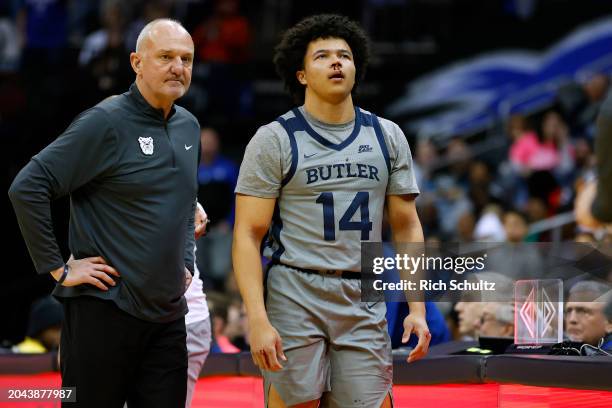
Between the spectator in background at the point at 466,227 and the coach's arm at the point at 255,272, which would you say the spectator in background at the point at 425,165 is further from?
the coach's arm at the point at 255,272

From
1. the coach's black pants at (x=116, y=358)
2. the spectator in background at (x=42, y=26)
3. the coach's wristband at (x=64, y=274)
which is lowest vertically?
the coach's black pants at (x=116, y=358)

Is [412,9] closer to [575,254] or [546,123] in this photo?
[546,123]

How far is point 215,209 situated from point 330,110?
776 centimetres

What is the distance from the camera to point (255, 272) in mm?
4605

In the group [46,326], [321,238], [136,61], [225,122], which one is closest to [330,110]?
[321,238]

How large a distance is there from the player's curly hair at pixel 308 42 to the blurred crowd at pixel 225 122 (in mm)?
4467

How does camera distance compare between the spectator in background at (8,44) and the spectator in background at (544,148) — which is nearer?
the spectator in background at (544,148)

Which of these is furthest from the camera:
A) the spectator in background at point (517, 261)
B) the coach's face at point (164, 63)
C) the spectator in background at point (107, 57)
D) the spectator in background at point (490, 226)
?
the spectator in background at point (107, 57)

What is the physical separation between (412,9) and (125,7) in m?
3.81

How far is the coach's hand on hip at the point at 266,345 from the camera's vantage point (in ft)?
14.7

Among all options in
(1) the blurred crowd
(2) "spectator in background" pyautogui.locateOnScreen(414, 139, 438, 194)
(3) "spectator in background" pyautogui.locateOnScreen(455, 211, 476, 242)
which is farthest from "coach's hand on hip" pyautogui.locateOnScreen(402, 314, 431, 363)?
(2) "spectator in background" pyautogui.locateOnScreen(414, 139, 438, 194)

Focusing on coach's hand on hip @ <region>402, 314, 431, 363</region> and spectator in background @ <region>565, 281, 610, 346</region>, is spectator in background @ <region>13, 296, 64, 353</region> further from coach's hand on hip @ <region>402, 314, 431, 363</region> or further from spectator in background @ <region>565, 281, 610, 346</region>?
coach's hand on hip @ <region>402, 314, 431, 363</region>

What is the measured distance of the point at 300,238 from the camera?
15.1 ft

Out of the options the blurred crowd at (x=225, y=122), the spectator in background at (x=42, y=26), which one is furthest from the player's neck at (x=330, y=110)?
the spectator in background at (x=42, y=26)
